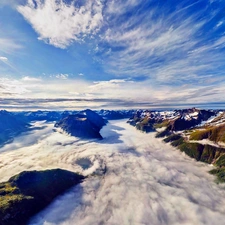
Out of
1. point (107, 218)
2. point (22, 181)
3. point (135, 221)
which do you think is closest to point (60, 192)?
point (22, 181)

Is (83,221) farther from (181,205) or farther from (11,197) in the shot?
(181,205)

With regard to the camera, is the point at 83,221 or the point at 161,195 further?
the point at 161,195

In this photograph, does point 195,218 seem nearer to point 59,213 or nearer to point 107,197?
point 107,197

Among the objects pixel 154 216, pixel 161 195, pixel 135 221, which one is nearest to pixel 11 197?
pixel 135 221

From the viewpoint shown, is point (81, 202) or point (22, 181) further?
point (22, 181)

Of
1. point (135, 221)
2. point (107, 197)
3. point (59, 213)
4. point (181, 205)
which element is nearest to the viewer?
point (135, 221)

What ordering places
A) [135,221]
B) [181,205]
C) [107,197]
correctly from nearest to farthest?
[135,221] → [181,205] → [107,197]

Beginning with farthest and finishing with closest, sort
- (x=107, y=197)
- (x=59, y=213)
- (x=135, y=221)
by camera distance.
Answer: (x=107, y=197)
(x=59, y=213)
(x=135, y=221)
